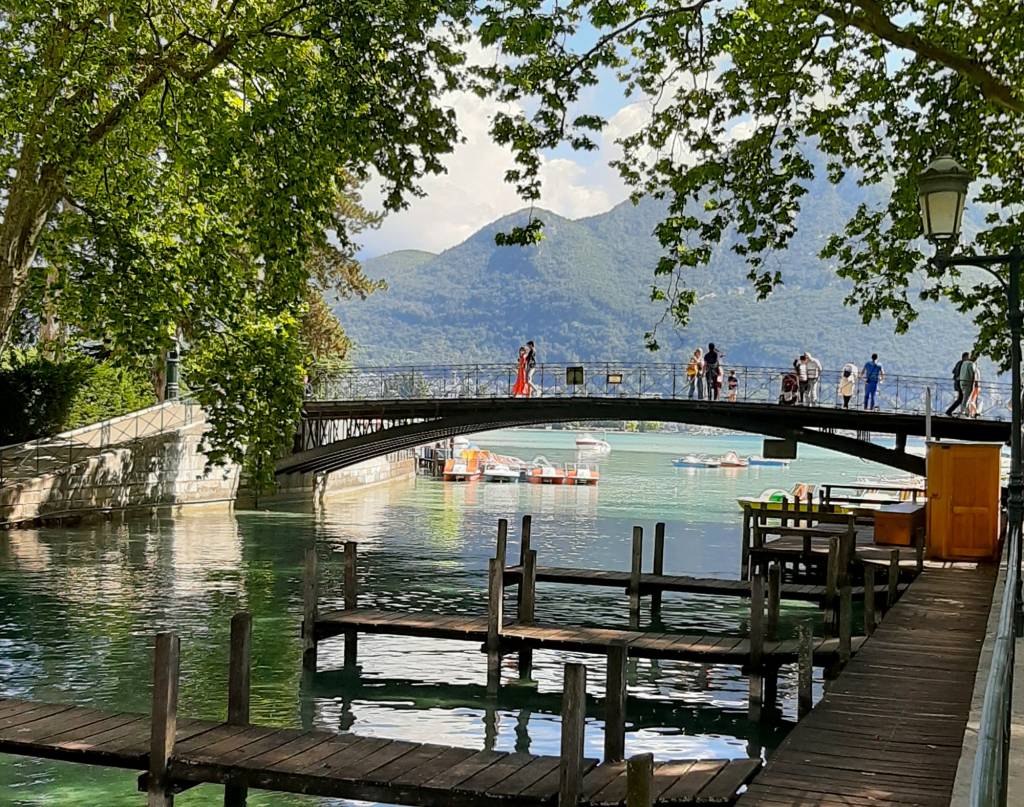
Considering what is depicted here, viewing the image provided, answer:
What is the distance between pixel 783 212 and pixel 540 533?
1940cm

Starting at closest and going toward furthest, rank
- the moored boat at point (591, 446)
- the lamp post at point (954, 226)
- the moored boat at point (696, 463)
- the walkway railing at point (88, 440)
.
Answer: the lamp post at point (954, 226)
the walkway railing at point (88, 440)
the moored boat at point (696, 463)
the moored boat at point (591, 446)

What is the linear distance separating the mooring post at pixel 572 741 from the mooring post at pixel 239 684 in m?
2.64

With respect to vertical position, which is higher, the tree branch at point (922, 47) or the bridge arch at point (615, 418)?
the tree branch at point (922, 47)

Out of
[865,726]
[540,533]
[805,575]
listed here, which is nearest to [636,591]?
[805,575]

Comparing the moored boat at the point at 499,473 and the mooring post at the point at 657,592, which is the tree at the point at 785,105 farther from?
the moored boat at the point at 499,473

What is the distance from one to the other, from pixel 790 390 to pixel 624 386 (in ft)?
19.2

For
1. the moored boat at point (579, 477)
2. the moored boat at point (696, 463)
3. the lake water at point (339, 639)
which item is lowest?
the lake water at point (339, 639)

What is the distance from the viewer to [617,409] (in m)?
37.0

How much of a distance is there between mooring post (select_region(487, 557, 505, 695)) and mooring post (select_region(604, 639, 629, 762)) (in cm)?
416

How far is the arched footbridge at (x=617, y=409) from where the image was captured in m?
33.4

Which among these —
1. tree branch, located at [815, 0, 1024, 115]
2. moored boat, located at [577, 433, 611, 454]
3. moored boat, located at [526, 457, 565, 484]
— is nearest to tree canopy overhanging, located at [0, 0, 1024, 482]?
tree branch, located at [815, 0, 1024, 115]

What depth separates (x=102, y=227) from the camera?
21844 mm

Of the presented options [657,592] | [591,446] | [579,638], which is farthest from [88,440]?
[591,446]

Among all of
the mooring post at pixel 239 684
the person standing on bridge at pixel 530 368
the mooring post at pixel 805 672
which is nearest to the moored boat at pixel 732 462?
the person standing on bridge at pixel 530 368
